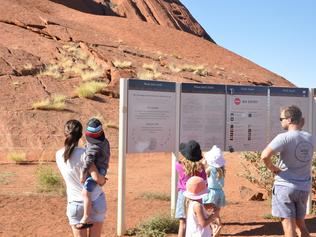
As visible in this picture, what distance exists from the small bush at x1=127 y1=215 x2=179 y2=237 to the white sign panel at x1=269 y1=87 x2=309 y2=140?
2372 mm

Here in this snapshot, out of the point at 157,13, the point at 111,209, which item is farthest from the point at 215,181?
the point at 157,13

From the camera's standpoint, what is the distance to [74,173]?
5066mm

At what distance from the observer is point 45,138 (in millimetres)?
19141

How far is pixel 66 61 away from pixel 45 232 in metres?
22.0

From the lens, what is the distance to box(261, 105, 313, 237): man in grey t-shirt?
18.1 ft

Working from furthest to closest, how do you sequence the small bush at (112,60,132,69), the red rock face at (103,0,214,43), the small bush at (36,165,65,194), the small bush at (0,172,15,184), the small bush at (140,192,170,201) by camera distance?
the red rock face at (103,0,214,43), the small bush at (112,60,132,69), the small bush at (0,172,15,184), the small bush at (36,165,65,194), the small bush at (140,192,170,201)

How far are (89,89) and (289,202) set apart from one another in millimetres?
18825

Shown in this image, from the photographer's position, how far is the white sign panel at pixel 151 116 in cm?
777

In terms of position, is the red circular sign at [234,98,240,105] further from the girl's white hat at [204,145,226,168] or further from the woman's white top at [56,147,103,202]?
the woman's white top at [56,147,103,202]

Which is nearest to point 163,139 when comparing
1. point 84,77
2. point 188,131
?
point 188,131

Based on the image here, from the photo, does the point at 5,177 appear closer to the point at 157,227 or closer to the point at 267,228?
the point at 157,227

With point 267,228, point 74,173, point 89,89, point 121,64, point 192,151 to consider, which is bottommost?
point 267,228

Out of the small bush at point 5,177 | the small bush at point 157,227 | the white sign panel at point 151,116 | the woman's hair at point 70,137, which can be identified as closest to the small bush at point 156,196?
the small bush at point 157,227

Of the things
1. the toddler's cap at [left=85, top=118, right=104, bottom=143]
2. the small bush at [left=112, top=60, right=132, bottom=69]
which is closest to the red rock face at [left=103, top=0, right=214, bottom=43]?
the small bush at [left=112, top=60, right=132, bottom=69]
